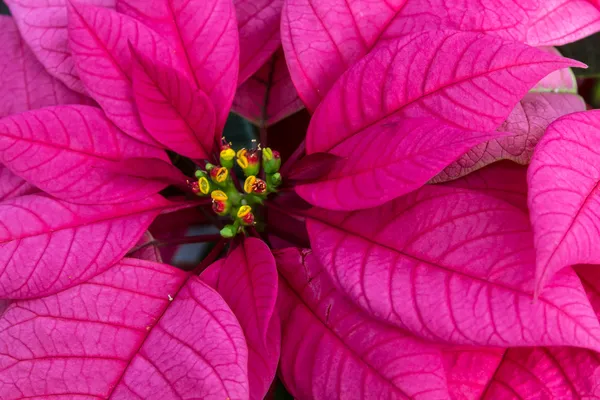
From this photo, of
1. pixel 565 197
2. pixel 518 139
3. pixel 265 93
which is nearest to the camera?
pixel 565 197

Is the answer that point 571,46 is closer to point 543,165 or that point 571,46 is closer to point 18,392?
point 543,165

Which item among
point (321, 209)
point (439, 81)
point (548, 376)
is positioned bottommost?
point (548, 376)

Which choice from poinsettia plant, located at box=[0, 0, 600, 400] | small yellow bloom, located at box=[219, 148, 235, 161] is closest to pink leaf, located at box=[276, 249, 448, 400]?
poinsettia plant, located at box=[0, 0, 600, 400]

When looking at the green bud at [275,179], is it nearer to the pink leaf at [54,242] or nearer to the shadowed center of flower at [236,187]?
Answer: the shadowed center of flower at [236,187]

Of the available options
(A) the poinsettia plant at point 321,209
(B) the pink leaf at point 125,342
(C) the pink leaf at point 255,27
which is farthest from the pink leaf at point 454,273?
(C) the pink leaf at point 255,27

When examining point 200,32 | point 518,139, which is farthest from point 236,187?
point 518,139

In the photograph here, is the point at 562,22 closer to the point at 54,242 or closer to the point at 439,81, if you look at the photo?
the point at 439,81

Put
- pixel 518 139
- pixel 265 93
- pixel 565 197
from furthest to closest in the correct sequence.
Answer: pixel 265 93
pixel 518 139
pixel 565 197
